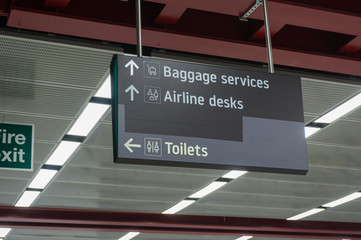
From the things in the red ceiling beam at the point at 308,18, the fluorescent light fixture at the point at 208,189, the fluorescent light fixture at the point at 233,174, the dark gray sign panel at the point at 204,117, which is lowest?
the dark gray sign panel at the point at 204,117

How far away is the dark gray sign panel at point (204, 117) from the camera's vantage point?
13.3ft

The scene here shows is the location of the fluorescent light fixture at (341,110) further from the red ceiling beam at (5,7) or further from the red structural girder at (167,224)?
the red structural girder at (167,224)

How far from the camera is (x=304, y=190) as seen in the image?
1118cm

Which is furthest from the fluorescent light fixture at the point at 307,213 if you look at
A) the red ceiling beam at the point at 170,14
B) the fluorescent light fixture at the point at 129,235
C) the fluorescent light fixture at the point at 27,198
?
the red ceiling beam at the point at 170,14

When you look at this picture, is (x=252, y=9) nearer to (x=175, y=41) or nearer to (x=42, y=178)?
(x=175, y=41)

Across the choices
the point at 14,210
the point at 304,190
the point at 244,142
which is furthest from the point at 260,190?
the point at 244,142

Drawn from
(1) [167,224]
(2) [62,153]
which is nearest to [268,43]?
(2) [62,153]

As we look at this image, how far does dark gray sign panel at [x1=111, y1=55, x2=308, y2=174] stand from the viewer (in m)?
4.06

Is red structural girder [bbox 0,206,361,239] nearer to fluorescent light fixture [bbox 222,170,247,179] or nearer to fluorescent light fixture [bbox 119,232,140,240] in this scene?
fluorescent light fixture [bbox 119,232,140,240]

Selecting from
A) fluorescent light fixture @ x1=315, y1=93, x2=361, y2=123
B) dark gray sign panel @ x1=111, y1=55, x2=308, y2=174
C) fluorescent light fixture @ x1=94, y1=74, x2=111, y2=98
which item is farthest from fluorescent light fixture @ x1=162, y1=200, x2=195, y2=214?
dark gray sign panel @ x1=111, y1=55, x2=308, y2=174

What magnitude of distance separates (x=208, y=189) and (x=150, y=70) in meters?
6.70

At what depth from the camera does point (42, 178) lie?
9.84 m

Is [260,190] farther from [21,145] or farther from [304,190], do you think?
[21,145]

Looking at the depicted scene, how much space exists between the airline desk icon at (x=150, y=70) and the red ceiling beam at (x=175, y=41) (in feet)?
3.89
